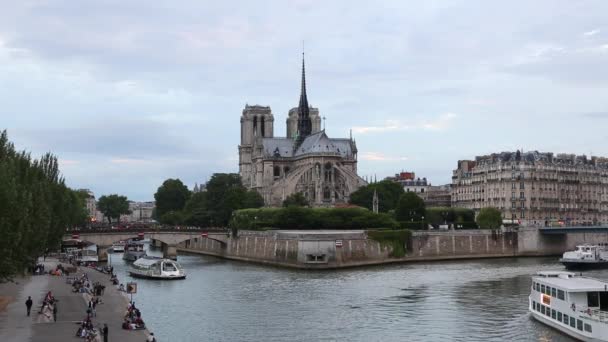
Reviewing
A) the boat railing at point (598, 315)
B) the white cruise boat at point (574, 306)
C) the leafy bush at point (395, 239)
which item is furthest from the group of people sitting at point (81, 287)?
the leafy bush at point (395, 239)

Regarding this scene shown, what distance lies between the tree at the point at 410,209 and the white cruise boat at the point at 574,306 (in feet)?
195

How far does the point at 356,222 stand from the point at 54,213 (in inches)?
1681

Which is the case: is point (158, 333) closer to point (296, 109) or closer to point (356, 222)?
point (356, 222)

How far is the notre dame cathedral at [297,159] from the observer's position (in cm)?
13950

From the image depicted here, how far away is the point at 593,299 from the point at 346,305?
49.6ft

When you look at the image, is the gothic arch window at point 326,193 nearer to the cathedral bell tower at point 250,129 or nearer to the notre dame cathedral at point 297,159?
the notre dame cathedral at point 297,159

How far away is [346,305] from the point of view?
49.0 meters

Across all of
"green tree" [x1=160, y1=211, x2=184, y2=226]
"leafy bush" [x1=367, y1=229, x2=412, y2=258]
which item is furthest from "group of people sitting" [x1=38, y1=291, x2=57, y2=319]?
"green tree" [x1=160, y1=211, x2=184, y2=226]

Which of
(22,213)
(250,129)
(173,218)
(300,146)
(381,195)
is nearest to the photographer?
(22,213)

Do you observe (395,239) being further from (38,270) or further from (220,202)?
(220,202)

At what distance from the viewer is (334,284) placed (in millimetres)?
61406

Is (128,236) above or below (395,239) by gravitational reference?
above

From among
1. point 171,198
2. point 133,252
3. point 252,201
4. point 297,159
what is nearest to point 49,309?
point 133,252

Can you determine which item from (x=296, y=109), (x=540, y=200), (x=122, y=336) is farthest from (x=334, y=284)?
(x=296, y=109)
